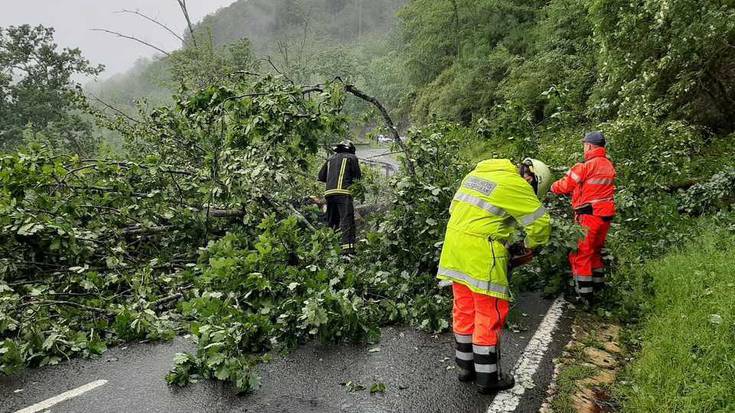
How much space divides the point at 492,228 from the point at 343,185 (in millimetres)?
4266

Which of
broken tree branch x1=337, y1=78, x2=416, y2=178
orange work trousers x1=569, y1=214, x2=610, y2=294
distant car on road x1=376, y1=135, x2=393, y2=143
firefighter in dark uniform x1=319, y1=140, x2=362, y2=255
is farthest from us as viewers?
firefighter in dark uniform x1=319, y1=140, x2=362, y2=255

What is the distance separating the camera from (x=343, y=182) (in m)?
7.30

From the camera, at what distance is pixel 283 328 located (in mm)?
4098

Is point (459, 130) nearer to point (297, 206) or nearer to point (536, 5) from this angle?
point (297, 206)

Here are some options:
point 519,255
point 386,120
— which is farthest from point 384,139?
point 519,255

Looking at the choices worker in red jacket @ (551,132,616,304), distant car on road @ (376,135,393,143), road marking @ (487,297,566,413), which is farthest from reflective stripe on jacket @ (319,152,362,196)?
road marking @ (487,297,566,413)

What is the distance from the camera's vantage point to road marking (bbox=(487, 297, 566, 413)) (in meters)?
3.07

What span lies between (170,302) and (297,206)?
127 inches

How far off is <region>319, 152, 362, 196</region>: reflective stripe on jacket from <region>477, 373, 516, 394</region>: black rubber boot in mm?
4365

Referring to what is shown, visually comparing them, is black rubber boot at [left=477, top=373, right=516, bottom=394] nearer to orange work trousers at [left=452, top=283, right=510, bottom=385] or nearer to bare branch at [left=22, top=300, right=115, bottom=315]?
orange work trousers at [left=452, top=283, right=510, bottom=385]

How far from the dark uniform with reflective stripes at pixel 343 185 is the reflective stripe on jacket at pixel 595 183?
3212 mm

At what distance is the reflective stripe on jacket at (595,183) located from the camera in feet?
16.3

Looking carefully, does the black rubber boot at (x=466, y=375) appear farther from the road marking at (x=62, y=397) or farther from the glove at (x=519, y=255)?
the road marking at (x=62, y=397)

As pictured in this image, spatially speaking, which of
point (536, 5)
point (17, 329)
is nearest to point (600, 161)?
point (17, 329)
